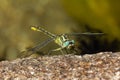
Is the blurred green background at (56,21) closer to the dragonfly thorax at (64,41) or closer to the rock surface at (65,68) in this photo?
the dragonfly thorax at (64,41)

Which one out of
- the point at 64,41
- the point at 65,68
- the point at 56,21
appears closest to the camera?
the point at 65,68

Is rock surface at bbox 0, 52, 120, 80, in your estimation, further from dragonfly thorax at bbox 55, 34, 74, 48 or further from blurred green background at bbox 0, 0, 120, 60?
blurred green background at bbox 0, 0, 120, 60

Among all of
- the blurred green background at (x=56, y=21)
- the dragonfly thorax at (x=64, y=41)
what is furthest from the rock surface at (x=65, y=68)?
the blurred green background at (x=56, y=21)

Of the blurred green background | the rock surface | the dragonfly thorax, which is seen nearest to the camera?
the rock surface

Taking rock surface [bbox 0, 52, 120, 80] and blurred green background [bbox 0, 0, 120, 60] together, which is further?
blurred green background [bbox 0, 0, 120, 60]

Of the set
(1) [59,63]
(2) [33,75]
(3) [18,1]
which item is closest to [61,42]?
(1) [59,63]

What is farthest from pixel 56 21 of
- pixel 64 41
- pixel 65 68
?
pixel 65 68

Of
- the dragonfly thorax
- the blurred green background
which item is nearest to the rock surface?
the dragonfly thorax

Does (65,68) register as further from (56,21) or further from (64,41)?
(56,21)
